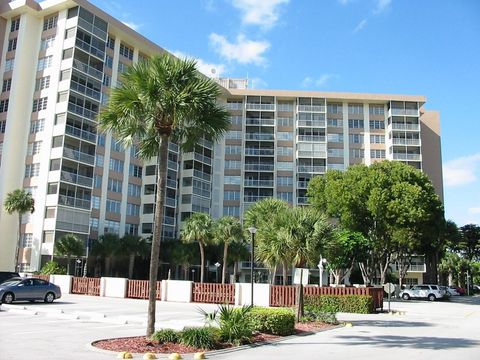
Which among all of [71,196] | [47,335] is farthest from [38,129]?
[47,335]

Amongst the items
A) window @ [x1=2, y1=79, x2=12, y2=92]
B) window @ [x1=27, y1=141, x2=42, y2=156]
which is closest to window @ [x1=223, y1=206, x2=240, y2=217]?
window @ [x1=27, y1=141, x2=42, y2=156]

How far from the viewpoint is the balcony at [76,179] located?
54.0 m

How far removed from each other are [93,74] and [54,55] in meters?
4.73

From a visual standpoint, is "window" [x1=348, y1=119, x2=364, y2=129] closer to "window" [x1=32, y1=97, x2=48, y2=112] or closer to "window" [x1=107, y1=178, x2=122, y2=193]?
"window" [x1=107, y1=178, x2=122, y2=193]

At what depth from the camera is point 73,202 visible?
179 ft

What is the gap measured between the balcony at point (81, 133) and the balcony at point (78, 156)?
179 cm

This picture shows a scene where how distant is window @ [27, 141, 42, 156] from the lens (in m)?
55.8

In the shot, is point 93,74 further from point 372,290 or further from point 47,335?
point 47,335

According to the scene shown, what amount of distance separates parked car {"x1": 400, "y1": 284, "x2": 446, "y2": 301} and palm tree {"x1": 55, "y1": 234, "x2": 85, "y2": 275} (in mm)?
35275

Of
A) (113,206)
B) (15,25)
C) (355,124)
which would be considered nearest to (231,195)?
(355,124)

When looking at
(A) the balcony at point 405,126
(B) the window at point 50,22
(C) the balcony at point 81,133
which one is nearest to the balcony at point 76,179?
(C) the balcony at point 81,133

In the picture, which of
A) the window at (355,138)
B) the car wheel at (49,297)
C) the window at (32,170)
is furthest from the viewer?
the window at (355,138)

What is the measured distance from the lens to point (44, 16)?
59.7 meters

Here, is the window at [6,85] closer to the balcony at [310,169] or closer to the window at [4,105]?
the window at [4,105]
